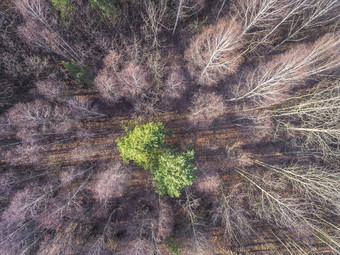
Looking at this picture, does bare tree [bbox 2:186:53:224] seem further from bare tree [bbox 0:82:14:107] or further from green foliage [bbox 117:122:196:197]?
green foliage [bbox 117:122:196:197]

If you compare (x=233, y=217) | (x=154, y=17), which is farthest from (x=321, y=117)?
(x=154, y=17)

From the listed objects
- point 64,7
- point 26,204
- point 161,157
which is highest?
point 64,7

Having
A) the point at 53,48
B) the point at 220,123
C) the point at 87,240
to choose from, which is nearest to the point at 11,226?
the point at 87,240

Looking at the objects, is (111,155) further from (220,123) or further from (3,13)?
(3,13)

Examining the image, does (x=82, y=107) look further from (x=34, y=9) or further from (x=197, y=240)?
(x=197, y=240)

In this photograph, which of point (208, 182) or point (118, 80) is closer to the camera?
point (118, 80)

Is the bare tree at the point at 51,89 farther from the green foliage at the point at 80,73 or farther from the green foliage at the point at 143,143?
the green foliage at the point at 143,143

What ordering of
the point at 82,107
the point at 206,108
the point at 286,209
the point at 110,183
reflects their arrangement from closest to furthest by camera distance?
1. the point at 286,209
2. the point at 110,183
3. the point at 82,107
4. the point at 206,108

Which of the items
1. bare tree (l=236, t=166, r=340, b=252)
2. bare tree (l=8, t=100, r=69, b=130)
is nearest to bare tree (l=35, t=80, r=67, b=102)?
bare tree (l=8, t=100, r=69, b=130)
